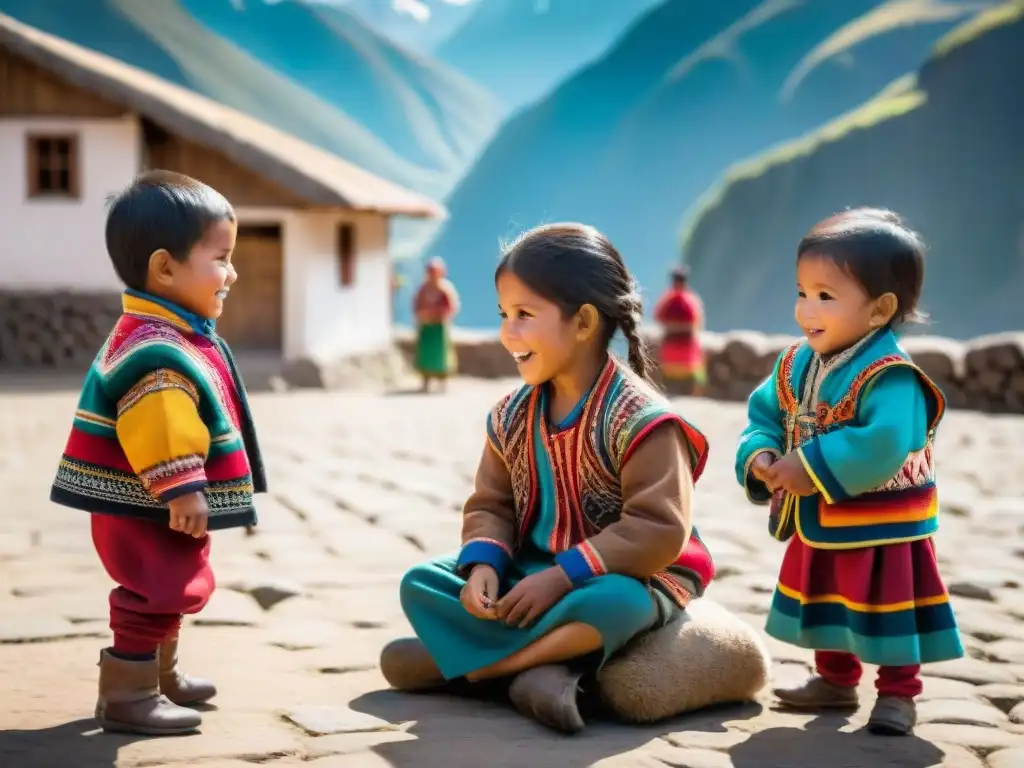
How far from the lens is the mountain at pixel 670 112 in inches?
2494

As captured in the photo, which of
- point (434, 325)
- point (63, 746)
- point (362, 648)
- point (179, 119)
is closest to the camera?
point (63, 746)

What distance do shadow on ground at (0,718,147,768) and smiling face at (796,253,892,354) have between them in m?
1.89

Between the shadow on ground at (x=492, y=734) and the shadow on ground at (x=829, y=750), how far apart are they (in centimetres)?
17

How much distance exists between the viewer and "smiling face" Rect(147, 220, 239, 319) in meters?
3.20

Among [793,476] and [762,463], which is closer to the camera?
[793,476]

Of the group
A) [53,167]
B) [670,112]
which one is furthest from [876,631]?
[670,112]

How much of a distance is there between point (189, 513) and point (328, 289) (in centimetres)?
1547

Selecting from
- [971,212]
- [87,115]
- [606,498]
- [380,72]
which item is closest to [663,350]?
[87,115]

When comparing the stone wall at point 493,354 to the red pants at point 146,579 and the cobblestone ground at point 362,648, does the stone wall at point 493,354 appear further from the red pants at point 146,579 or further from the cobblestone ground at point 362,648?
the red pants at point 146,579

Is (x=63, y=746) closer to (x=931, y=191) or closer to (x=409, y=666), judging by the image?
(x=409, y=666)

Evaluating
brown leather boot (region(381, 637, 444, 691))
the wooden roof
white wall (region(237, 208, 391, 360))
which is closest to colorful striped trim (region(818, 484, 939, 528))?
brown leather boot (region(381, 637, 444, 691))

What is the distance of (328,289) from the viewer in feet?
60.1

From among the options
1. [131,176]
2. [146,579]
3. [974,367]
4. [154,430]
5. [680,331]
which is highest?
[131,176]

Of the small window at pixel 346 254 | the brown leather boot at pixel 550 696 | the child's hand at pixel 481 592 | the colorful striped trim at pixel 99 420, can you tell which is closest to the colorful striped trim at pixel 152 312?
the colorful striped trim at pixel 99 420
